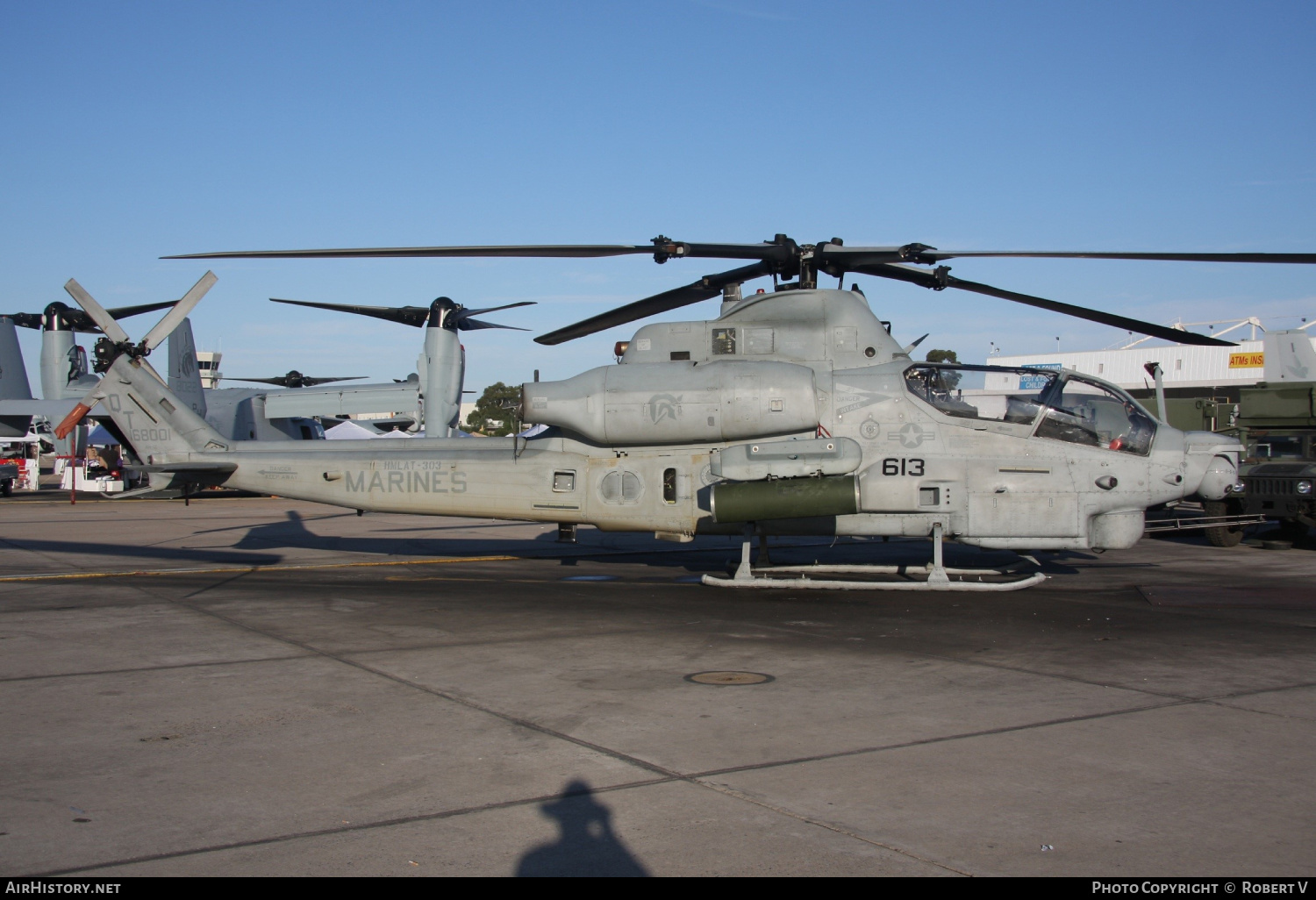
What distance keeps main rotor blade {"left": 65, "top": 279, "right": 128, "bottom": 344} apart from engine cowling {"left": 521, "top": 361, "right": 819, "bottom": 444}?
226 inches

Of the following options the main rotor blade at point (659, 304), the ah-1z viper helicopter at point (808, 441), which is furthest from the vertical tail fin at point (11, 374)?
the main rotor blade at point (659, 304)

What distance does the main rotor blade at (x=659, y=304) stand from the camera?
1297 cm

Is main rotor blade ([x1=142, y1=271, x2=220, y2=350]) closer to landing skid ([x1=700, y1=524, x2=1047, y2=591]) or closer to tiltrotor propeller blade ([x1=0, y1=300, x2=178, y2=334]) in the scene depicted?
landing skid ([x1=700, y1=524, x2=1047, y2=591])

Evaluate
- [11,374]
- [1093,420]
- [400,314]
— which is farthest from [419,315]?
[11,374]

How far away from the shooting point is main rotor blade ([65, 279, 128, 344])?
13.0 meters

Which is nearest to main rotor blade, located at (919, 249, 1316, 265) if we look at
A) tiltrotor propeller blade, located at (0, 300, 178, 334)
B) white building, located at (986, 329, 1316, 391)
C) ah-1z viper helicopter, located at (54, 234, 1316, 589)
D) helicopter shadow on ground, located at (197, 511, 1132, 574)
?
ah-1z viper helicopter, located at (54, 234, 1316, 589)

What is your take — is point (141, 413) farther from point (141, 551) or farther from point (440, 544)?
point (440, 544)

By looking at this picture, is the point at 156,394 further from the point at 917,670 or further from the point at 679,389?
the point at 917,670

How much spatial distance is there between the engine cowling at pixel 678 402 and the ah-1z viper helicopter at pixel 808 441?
0.07 feet

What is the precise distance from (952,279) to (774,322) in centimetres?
226

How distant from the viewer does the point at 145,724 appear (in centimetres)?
621

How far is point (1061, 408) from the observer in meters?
11.8

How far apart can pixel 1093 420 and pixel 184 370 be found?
30.9m
